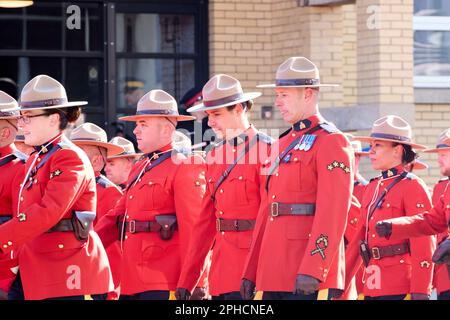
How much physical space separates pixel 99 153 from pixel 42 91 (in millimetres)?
2861

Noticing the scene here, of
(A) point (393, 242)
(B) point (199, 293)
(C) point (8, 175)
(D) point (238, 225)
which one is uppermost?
(C) point (8, 175)

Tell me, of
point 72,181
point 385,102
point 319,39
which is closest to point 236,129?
point 72,181

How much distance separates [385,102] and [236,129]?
5.10 meters

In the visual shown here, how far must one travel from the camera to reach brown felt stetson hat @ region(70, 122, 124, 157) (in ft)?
37.4

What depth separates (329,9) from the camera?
15617mm

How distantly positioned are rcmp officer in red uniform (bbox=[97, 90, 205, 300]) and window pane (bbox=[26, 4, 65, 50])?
20.4 feet

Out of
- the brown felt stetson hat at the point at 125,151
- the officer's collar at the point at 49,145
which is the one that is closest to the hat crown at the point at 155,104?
the officer's collar at the point at 49,145

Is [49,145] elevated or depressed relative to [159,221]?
elevated

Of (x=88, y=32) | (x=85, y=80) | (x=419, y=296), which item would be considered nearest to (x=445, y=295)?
(x=419, y=296)

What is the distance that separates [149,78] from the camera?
54.2 feet

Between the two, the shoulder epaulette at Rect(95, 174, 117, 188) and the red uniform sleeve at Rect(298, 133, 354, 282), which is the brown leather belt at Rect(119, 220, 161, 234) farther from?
the red uniform sleeve at Rect(298, 133, 354, 282)

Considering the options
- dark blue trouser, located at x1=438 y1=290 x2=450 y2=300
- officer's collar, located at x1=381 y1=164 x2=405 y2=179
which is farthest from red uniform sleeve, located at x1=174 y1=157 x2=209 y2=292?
dark blue trouser, located at x1=438 y1=290 x2=450 y2=300

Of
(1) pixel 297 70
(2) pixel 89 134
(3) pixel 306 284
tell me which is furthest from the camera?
(2) pixel 89 134

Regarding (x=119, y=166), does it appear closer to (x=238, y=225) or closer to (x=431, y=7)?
(x=238, y=225)
